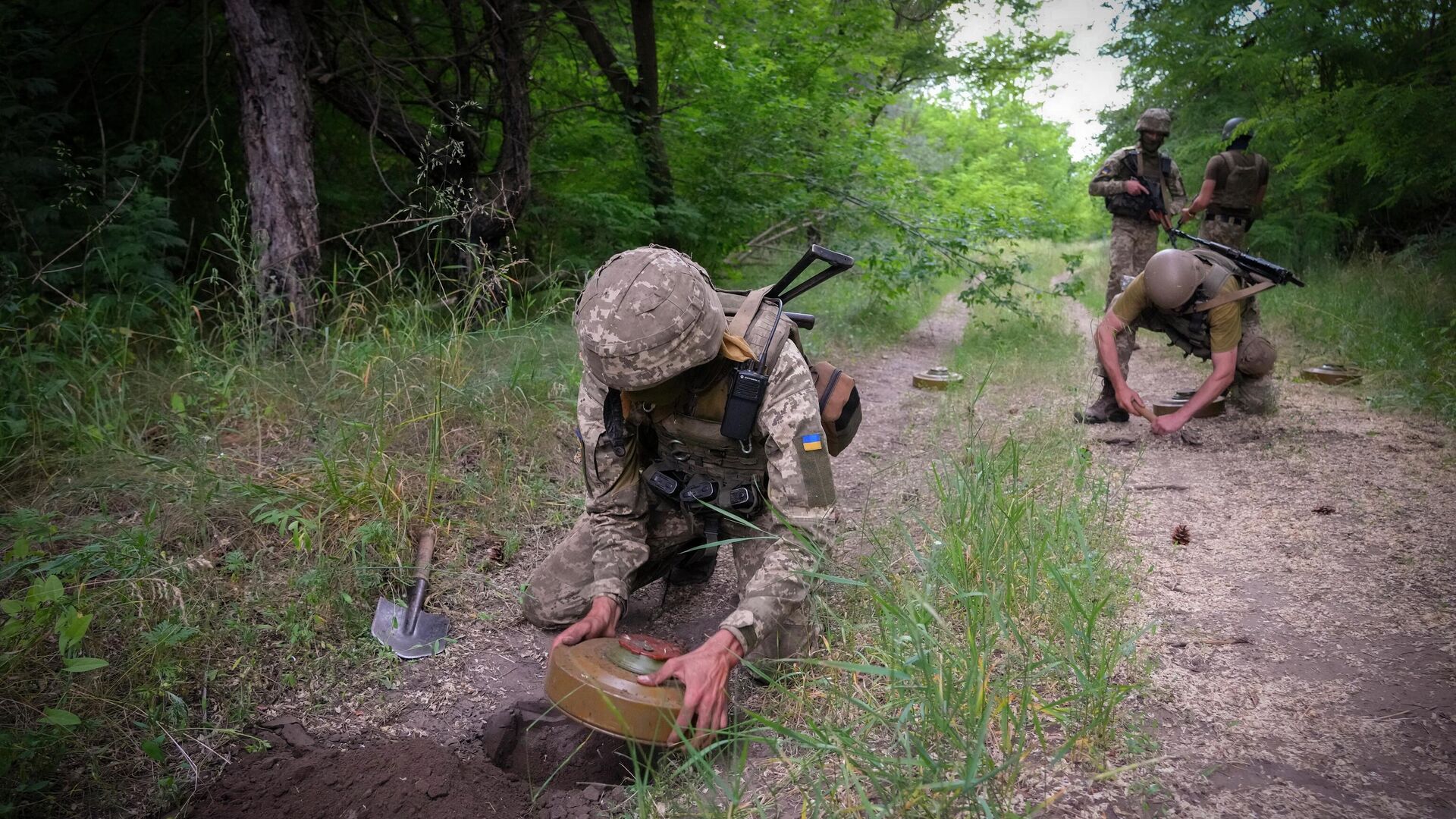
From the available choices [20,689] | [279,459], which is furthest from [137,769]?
[279,459]

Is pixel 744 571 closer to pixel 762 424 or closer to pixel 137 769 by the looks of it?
pixel 762 424

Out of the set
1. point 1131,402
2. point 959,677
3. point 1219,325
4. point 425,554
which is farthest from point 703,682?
point 1219,325

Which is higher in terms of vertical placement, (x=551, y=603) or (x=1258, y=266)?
(x=1258, y=266)

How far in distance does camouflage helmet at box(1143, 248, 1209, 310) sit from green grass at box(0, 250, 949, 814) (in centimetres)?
335

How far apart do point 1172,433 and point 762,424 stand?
3335mm

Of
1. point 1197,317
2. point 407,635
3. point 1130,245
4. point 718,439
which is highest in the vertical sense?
point 1130,245

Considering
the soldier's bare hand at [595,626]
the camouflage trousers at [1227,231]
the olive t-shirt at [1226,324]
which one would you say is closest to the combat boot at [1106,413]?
the olive t-shirt at [1226,324]

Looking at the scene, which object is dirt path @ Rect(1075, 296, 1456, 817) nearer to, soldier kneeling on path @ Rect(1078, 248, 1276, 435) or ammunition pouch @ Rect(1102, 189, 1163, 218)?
soldier kneeling on path @ Rect(1078, 248, 1276, 435)

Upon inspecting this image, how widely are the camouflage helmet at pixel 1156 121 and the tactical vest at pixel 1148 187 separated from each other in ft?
0.80

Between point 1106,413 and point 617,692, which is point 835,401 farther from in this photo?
point 1106,413

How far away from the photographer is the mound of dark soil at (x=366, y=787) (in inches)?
82.6

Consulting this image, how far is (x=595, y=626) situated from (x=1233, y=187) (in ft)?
23.4

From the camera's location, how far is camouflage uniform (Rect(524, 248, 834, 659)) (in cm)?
230

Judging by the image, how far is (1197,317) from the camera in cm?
474
